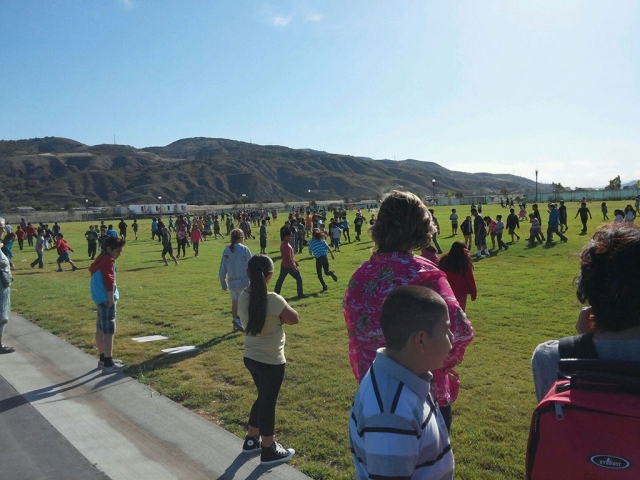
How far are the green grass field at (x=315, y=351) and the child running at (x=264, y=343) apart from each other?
33 centimetres

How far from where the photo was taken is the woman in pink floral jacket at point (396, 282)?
90.4 inches

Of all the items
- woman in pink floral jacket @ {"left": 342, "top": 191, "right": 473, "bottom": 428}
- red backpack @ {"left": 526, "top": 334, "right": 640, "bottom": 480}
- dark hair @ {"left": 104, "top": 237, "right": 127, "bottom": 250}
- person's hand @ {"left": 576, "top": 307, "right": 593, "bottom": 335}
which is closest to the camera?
red backpack @ {"left": 526, "top": 334, "right": 640, "bottom": 480}

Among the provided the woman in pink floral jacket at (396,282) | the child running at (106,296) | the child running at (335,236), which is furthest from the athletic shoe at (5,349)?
the child running at (335,236)

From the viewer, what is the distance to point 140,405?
18.4ft

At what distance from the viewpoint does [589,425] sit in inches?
54.7

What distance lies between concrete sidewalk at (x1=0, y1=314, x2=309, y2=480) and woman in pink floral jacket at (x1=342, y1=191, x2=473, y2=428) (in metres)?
2.11

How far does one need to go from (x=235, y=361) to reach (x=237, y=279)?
1952mm

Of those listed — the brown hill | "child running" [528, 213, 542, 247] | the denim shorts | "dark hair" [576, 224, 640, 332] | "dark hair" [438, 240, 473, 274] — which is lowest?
the denim shorts

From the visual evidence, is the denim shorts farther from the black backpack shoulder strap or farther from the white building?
the white building

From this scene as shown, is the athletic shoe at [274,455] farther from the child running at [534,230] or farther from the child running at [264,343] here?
the child running at [534,230]

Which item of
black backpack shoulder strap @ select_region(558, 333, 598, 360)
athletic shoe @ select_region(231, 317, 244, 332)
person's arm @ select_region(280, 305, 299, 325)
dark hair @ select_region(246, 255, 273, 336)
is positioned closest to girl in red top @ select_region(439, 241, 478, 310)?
person's arm @ select_region(280, 305, 299, 325)

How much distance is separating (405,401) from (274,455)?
2926 millimetres

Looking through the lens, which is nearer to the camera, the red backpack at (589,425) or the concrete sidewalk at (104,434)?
the red backpack at (589,425)

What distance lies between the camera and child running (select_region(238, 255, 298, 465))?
409cm
